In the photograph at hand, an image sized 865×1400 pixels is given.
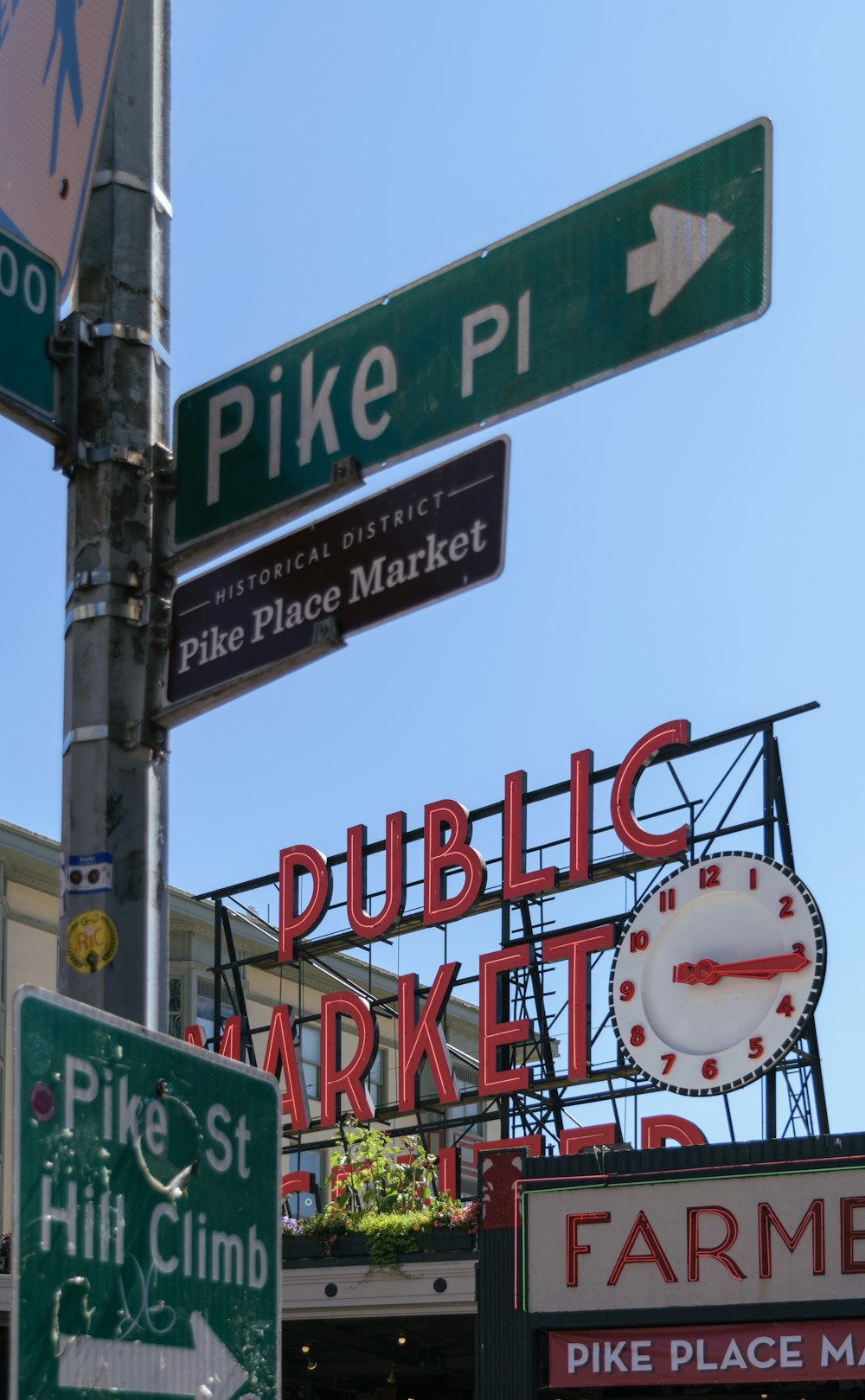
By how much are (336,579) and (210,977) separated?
143 ft

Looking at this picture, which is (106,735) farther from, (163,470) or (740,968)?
(740,968)

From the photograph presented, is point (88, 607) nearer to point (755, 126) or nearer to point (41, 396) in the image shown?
point (41, 396)

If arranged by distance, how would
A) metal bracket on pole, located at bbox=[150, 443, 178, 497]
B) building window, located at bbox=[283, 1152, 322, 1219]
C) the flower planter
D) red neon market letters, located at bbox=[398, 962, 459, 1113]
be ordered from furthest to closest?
building window, located at bbox=[283, 1152, 322, 1219] → red neon market letters, located at bbox=[398, 962, 459, 1113] → the flower planter → metal bracket on pole, located at bbox=[150, 443, 178, 497]

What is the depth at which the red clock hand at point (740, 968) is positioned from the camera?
28.3 m

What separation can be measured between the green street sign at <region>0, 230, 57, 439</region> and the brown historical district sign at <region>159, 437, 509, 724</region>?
610 millimetres

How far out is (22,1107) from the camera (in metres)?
3.01

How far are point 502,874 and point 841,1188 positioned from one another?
14.7 meters

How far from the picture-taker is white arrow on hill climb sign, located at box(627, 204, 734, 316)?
14.6 ft

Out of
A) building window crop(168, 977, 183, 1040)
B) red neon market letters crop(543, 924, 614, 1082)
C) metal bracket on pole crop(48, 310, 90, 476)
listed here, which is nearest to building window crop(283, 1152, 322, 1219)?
building window crop(168, 977, 183, 1040)

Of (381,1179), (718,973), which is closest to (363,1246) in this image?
(381,1179)

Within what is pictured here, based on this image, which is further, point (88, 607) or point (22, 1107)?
point (88, 607)

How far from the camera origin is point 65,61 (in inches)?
192

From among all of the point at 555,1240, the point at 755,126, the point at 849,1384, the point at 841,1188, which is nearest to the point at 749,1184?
the point at 841,1188

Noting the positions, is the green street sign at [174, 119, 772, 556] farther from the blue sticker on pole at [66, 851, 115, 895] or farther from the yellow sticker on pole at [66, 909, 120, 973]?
the yellow sticker on pole at [66, 909, 120, 973]
